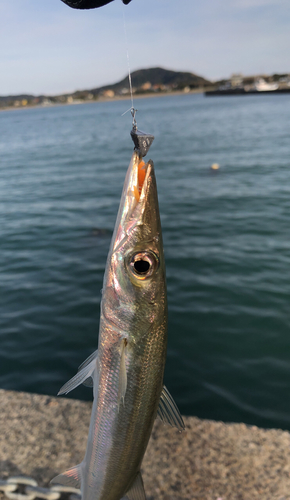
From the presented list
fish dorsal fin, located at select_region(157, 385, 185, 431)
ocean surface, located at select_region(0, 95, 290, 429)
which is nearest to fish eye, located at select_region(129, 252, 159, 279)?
fish dorsal fin, located at select_region(157, 385, 185, 431)

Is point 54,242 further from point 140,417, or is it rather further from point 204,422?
point 140,417

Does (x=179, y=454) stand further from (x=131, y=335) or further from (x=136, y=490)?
(x=131, y=335)

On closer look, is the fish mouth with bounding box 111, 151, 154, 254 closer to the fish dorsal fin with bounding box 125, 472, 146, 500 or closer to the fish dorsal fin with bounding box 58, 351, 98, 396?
the fish dorsal fin with bounding box 58, 351, 98, 396

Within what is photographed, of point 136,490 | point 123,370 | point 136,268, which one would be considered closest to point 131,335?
point 123,370

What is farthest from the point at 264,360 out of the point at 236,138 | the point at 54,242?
the point at 236,138

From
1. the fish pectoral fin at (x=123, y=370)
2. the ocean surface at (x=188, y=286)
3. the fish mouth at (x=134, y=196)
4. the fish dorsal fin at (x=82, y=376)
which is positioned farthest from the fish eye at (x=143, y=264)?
the ocean surface at (x=188, y=286)

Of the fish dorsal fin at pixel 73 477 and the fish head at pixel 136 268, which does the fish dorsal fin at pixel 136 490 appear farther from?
the fish head at pixel 136 268
